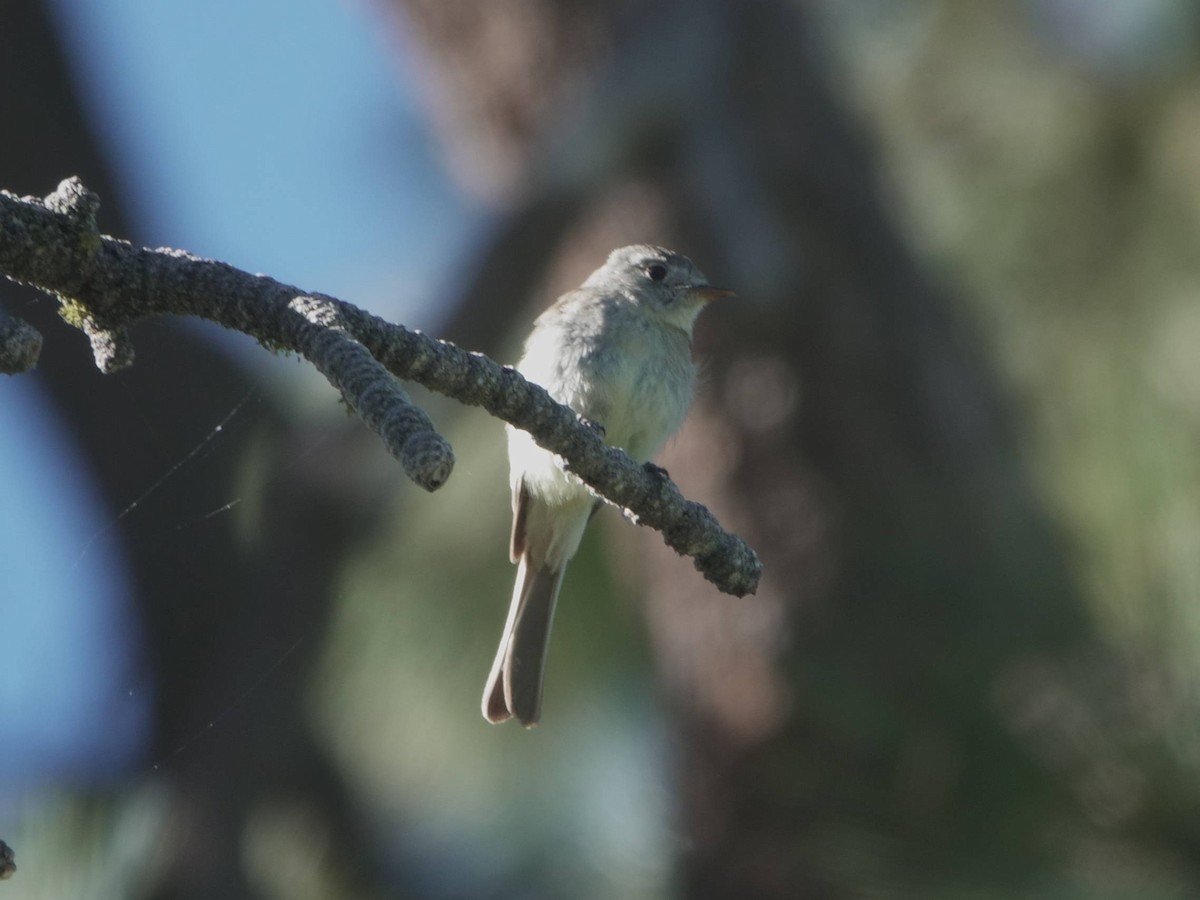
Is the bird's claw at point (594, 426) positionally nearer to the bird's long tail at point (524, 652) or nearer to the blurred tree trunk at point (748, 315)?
the bird's long tail at point (524, 652)

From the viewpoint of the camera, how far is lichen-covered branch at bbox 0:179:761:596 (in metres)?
1.57

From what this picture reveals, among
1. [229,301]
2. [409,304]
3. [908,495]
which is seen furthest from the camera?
[908,495]

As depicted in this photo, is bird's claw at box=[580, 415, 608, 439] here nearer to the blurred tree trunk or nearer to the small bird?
the small bird

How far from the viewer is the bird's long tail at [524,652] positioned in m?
2.97

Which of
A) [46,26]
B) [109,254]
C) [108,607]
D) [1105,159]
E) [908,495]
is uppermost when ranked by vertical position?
[1105,159]

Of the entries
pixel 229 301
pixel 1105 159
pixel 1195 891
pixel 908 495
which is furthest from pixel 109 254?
pixel 1105 159

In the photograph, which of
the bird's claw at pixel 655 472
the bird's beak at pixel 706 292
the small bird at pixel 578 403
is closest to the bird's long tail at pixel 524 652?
the small bird at pixel 578 403

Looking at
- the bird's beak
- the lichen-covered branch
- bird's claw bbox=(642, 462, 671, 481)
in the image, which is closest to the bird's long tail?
bird's claw bbox=(642, 462, 671, 481)

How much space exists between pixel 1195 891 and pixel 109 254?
2149 mm

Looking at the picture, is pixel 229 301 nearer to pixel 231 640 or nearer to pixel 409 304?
pixel 231 640

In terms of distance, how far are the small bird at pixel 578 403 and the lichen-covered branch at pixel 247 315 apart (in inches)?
74.7

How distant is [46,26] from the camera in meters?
5.55

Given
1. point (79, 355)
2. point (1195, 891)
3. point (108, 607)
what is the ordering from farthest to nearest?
point (79, 355) < point (108, 607) < point (1195, 891)

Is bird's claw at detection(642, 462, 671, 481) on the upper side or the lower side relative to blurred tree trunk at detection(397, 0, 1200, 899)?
lower
